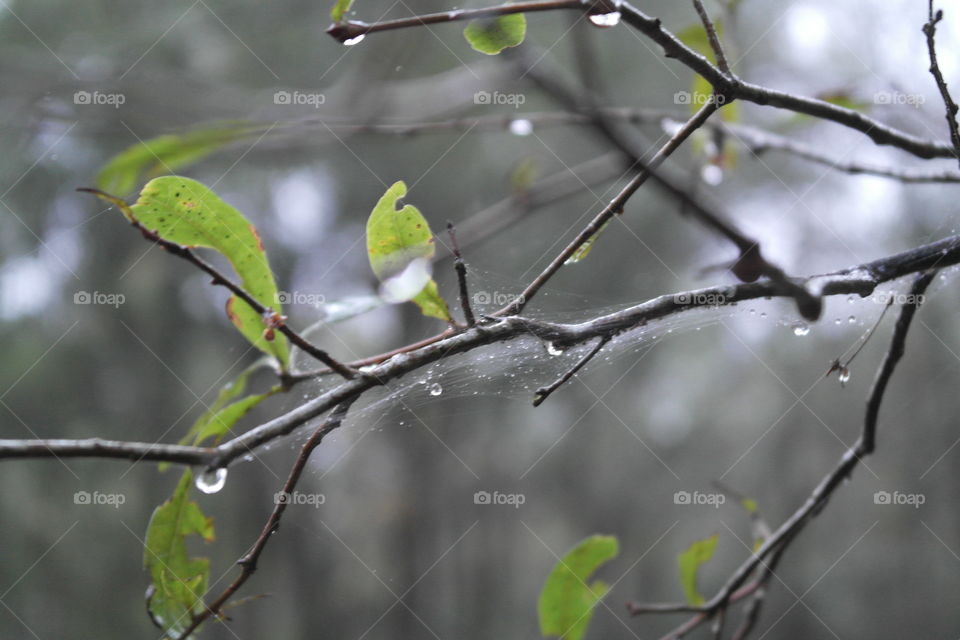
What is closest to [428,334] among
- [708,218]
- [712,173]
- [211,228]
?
[712,173]

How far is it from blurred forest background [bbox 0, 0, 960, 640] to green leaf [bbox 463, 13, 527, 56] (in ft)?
0.91

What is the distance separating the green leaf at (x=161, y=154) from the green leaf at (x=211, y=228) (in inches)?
11.3

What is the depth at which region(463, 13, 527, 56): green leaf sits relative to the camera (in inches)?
14.9

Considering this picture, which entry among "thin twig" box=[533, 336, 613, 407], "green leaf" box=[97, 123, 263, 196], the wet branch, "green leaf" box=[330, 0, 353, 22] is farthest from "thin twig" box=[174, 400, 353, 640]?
"green leaf" box=[97, 123, 263, 196]

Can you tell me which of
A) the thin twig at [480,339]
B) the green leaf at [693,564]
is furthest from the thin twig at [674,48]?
the green leaf at [693,564]

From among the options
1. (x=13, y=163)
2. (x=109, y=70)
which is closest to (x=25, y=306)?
(x=13, y=163)

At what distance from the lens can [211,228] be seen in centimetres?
45

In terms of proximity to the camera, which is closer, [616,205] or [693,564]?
[616,205]

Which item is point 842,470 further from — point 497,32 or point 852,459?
point 497,32

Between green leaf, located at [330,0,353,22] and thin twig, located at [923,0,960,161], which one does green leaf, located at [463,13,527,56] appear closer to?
green leaf, located at [330,0,353,22]

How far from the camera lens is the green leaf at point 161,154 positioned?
2.33 ft

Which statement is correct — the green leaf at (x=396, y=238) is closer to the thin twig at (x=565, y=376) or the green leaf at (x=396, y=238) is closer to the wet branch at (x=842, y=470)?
the thin twig at (x=565, y=376)

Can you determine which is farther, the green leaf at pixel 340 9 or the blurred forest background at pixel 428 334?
the blurred forest background at pixel 428 334

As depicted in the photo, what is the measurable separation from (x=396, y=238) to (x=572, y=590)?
39cm
